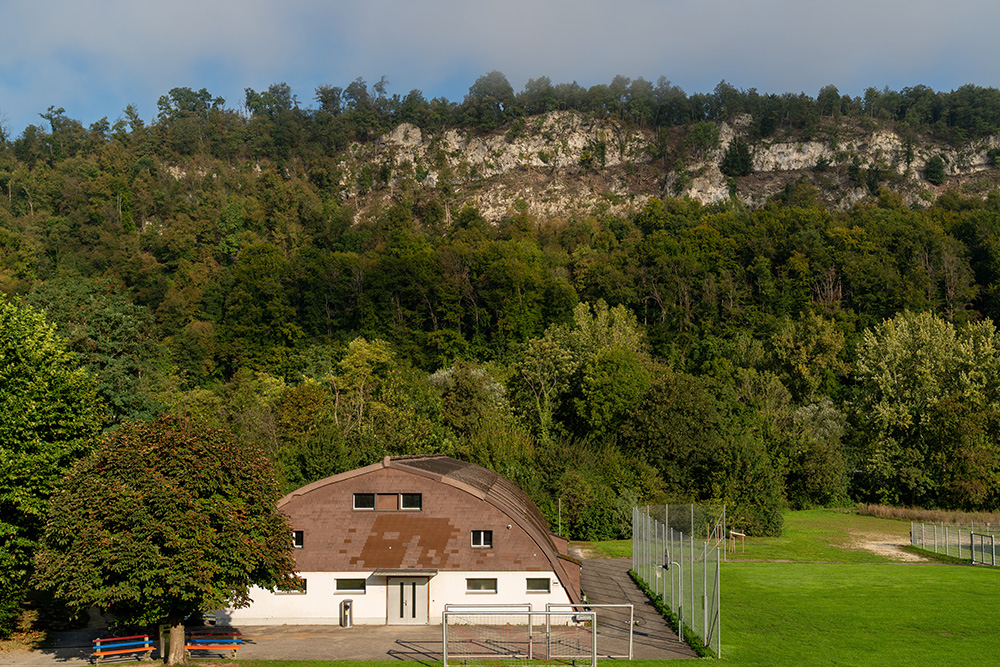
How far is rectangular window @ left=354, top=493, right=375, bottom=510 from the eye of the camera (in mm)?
35594

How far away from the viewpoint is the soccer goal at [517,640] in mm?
26078

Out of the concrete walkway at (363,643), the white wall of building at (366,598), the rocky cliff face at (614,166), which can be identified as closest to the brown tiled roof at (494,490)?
the white wall of building at (366,598)

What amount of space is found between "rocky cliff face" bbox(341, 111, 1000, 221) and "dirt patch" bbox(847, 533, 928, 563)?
11427cm

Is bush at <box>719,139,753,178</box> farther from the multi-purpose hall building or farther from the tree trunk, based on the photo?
the tree trunk

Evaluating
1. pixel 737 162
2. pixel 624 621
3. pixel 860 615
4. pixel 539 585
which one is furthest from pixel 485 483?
pixel 737 162

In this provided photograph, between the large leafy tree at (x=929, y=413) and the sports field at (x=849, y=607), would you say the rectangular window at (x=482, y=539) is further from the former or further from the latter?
the large leafy tree at (x=929, y=413)

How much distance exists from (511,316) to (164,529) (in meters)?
86.5

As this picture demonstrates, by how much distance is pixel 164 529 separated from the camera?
23922 millimetres

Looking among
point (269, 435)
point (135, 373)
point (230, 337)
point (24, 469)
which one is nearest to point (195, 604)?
point (24, 469)

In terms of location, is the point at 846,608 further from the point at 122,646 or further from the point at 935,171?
the point at 935,171

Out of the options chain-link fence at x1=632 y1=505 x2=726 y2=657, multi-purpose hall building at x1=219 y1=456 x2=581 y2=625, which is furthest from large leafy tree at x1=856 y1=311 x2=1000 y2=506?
multi-purpose hall building at x1=219 y1=456 x2=581 y2=625

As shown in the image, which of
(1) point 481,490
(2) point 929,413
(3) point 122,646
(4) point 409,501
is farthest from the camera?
(2) point 929,413

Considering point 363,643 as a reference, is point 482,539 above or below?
above

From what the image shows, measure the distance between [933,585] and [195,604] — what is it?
3205 cm
